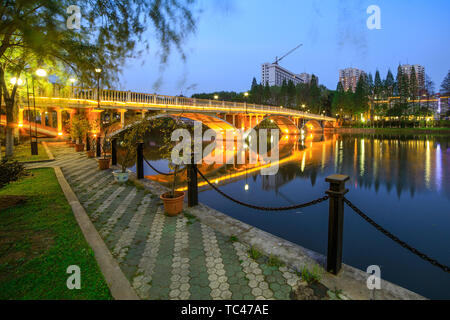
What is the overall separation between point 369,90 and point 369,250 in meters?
94.8

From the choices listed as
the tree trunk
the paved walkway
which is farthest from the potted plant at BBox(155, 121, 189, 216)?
the tree trunk

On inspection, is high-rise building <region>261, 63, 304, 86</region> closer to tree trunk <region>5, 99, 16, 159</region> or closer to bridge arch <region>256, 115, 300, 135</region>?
bridge arch <region>256, 115, 300, 135</region>

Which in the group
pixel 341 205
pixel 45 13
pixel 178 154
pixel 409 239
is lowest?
pixel 409 239

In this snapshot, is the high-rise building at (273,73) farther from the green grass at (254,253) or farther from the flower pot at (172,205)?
the green grass at (254,253)

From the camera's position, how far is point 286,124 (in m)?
62.4

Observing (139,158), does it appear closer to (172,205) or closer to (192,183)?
(192,183)

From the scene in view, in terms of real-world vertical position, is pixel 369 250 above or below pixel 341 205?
below

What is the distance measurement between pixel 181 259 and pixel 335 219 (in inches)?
102

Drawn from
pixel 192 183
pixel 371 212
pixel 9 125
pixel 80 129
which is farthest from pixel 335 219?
pixel 80 129

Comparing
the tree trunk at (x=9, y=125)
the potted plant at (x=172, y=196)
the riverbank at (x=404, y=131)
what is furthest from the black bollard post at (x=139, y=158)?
the riverbank at (x=404, y=131)

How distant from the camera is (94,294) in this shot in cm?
307
